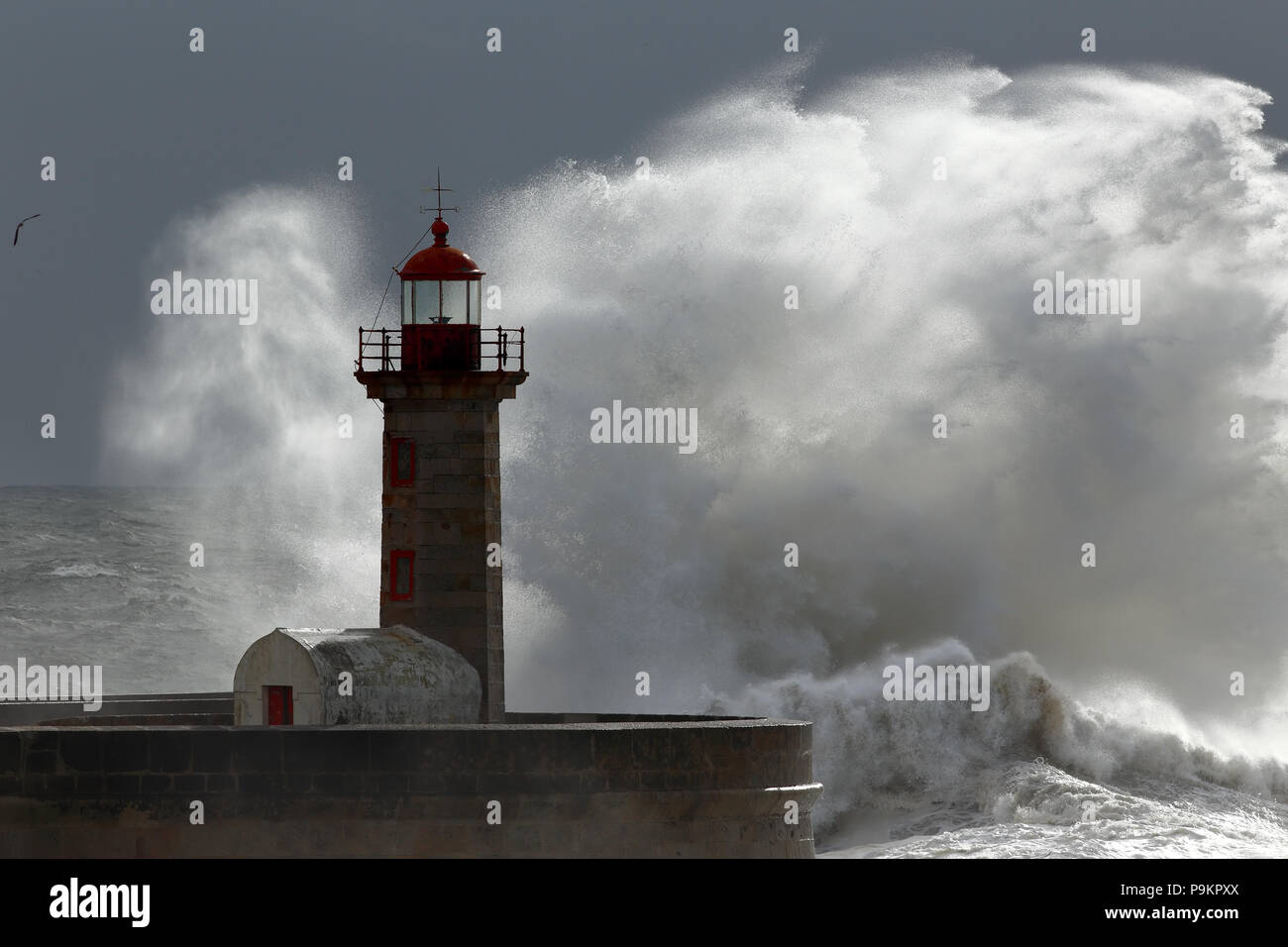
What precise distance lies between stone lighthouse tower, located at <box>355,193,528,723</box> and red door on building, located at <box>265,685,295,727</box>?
1.25 meters

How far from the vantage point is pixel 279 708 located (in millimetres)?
18297

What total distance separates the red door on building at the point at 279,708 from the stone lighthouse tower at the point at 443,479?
4.09ft

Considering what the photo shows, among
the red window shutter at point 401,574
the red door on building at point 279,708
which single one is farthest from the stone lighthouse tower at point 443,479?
the red door on building at point 279,708

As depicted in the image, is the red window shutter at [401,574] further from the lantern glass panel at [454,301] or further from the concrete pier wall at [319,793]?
the concrete pier wall at [319,793]

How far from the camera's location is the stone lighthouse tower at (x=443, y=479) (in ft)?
63.1

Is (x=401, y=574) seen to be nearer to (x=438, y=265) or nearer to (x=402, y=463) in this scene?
(x=402, y=463)

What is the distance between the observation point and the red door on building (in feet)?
59.9

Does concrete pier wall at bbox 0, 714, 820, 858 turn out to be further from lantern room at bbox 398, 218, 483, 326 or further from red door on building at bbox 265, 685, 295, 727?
lantern room at bbox 398, 218, 483, 326

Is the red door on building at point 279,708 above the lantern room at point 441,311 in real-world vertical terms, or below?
below

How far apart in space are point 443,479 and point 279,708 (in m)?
2.25

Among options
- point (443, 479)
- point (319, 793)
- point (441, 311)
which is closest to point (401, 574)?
point (443, 479)
